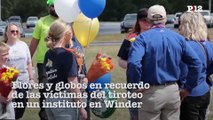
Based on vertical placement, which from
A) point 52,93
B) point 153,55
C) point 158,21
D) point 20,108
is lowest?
point 20,108

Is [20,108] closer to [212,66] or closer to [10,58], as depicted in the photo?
[10,58]

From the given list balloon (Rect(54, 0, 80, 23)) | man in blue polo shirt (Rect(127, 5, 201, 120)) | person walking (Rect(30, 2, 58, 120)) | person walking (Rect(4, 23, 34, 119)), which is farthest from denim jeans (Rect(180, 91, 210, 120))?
person walking (Rect(4, 23, 34, 119))

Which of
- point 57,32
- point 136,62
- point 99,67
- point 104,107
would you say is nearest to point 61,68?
point 57,32

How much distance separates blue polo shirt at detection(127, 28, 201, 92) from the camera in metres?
4.88

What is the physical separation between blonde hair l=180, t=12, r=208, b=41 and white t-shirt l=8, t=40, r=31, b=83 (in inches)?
93.3

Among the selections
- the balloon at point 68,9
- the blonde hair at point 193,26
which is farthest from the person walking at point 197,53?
the balloon at point 68,9

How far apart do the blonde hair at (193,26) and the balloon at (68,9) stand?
1419mm

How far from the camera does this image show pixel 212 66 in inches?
224

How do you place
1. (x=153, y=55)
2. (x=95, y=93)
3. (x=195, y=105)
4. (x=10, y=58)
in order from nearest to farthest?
(x=153, y=55) < (x=195, y=105) < (x=95, y=93) < (x=10, y=58)

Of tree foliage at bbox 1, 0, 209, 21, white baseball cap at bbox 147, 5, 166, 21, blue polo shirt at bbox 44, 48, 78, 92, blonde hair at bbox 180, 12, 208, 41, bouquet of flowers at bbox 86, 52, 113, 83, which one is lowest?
tree foliage at bbox 1, 0, 209, 21

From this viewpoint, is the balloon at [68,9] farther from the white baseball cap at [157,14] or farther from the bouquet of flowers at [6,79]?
the white baseball cap at [157,14]

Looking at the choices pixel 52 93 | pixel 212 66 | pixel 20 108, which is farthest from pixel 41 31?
pixel 212 66

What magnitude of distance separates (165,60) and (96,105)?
4.92ft

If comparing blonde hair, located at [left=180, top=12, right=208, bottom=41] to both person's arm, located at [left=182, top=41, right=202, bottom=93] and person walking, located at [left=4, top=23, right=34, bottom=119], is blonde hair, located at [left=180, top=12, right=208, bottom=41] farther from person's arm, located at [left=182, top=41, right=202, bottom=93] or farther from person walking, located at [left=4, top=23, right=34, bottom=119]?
person walking, located at [left=4, top=23, right=34, bottom=119]
